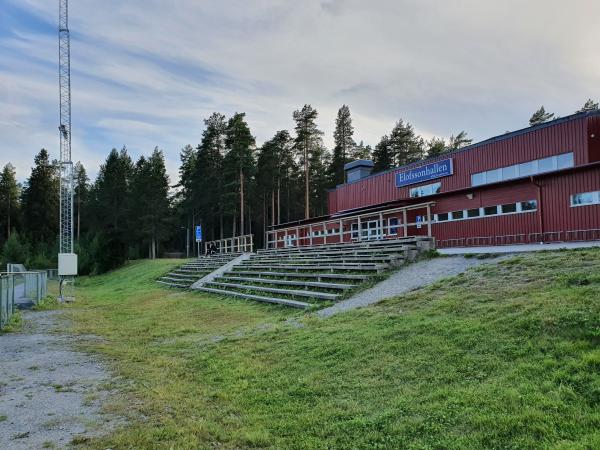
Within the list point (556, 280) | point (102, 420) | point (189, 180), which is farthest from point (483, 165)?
point (189, 180)

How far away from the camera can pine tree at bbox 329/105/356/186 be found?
57812 millimetres

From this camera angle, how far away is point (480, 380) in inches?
200

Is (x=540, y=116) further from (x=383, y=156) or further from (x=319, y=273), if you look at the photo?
(x=319, y=273)

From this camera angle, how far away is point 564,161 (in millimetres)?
19969

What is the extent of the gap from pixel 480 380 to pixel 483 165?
2048 cm

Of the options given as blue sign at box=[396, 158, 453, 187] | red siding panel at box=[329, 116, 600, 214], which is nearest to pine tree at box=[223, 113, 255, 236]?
red siding panel at box=[329, 116, 600, 214]

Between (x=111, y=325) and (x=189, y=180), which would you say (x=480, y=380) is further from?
(x=189, y=180)

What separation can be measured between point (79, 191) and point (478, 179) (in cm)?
6718

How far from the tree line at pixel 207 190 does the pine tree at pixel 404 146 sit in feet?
0.43

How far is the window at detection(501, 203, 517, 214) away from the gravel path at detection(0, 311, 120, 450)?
1645 centimetres

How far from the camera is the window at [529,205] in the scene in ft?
58.5

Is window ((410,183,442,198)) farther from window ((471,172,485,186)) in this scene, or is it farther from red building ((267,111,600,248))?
window ((471,172,485,186))

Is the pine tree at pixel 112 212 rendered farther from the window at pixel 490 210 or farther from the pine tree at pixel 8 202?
the window at pixel 490 210

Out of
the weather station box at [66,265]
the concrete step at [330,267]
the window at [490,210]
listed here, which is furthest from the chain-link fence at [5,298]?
the window at [490,210]
